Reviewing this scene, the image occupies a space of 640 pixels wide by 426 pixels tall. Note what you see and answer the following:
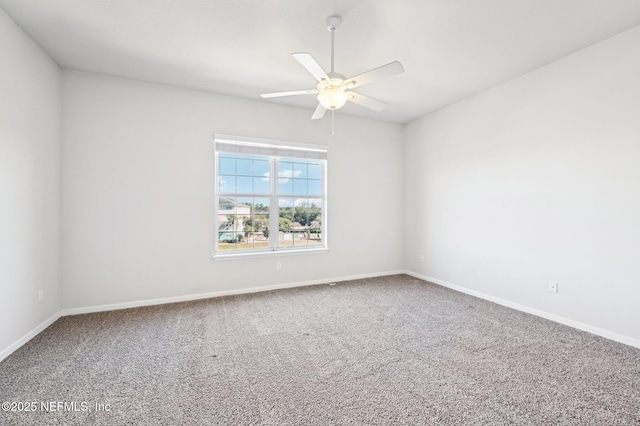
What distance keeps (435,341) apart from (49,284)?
12.9 feet

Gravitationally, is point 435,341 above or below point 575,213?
below

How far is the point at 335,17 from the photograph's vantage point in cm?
228

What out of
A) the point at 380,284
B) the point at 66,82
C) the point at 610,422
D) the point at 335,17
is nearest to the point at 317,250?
the point at 380,284

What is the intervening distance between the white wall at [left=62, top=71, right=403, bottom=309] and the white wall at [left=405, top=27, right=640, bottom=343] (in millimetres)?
1964

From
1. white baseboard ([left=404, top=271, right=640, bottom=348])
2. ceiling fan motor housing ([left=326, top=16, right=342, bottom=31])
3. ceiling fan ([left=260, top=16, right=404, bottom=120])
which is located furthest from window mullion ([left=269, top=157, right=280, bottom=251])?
white baseboard ([left=404, top=271, right=640, bottom=348])

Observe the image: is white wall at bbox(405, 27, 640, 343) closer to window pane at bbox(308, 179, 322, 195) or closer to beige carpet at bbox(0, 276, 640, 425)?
beige carpet at bbox(0, 276, 640, 425)

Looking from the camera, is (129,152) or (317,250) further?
(317,250)

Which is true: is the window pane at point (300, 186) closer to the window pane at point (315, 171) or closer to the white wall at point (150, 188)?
the window pane at point (315, 171)

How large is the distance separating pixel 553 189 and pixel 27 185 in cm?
522

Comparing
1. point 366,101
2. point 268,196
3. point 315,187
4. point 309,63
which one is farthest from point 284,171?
point 309,63

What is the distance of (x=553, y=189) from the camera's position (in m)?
3.05

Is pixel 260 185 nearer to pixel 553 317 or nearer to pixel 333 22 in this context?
pixel 333 22

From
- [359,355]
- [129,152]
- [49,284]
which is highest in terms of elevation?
[129,152]

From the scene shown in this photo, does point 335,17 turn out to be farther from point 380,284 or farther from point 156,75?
point 380,284
